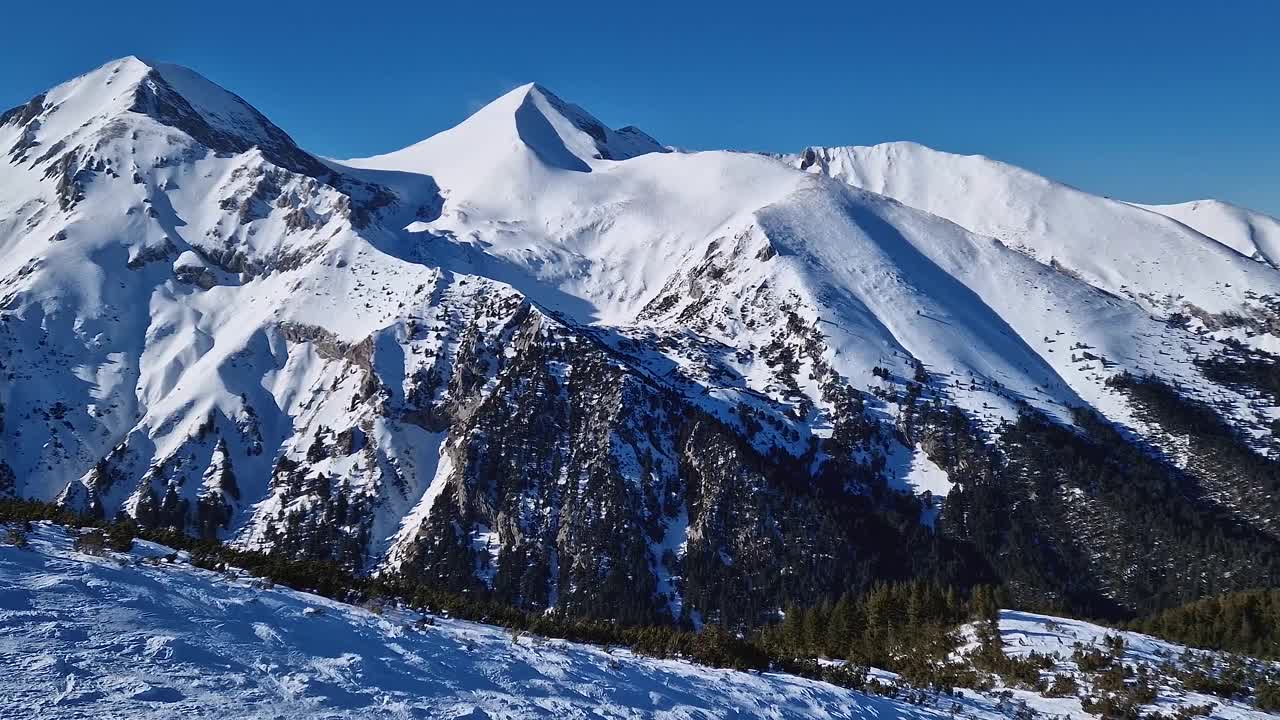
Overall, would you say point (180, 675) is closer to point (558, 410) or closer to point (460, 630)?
point (460, 630)

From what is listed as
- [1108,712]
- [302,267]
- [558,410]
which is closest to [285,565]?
[1108,712]

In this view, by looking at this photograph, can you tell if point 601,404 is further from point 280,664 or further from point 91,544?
point 280,664

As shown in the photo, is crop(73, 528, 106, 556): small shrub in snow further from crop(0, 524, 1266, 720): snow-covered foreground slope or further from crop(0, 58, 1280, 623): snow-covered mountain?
crop(0, 58, 1280, 623): snow-covered mountain

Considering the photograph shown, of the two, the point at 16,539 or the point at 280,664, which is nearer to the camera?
the point at 280,664

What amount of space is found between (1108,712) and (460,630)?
1782 centimetres

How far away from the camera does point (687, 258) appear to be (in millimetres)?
194500

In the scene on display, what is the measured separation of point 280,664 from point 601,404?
11934cm

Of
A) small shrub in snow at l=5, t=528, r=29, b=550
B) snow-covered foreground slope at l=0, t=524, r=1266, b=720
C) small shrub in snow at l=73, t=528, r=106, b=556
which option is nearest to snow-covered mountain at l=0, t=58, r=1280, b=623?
snow-covered foreground slope at l=0, t=524, r=1266, b=720

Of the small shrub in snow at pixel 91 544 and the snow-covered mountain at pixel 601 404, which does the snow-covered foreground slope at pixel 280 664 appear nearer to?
the small shrub in snow at pixel 91 544

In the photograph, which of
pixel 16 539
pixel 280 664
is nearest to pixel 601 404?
pixel 16 539

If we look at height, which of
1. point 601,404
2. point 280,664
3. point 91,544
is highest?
point 601,404

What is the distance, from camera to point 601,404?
13512 centimetres

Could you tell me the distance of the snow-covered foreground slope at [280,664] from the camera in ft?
44.8

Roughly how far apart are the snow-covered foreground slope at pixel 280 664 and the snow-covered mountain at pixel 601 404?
92475 mm
